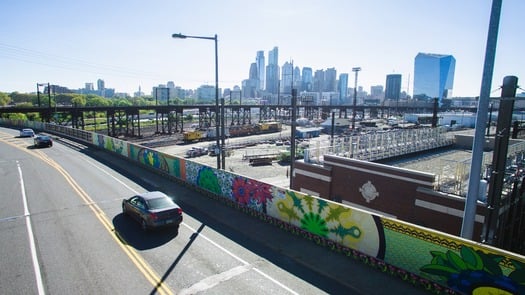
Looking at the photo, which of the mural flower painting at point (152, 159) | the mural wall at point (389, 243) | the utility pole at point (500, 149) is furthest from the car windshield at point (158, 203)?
the utility pole at point (500, 149)

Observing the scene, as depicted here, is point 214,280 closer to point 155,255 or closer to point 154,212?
point 155,255

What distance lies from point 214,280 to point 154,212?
4.59m

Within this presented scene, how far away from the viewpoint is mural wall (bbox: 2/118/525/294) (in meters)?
7.88

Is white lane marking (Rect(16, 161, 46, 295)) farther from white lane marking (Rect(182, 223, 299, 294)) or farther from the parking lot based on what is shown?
the parking lot

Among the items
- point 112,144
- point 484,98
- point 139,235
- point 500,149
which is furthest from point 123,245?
point 112,144

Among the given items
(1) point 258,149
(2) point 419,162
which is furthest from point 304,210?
(1) point 258,149

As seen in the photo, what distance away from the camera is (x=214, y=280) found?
9539mm

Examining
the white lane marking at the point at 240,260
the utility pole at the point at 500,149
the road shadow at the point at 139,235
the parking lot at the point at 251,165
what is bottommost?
the parking lot at the point at 251,165

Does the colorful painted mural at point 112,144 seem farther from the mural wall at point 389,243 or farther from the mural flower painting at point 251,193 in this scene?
the mural flower painting at point 251,193

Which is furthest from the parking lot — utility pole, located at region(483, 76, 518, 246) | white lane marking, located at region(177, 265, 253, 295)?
utility pole, located at region(483, 76, 518, 246)

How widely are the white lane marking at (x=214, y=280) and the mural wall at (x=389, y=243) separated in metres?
3.54

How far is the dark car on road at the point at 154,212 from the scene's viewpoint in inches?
501

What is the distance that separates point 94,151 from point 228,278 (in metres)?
30.3

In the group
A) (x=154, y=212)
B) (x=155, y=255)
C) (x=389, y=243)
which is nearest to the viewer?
(x=389, y=243)
